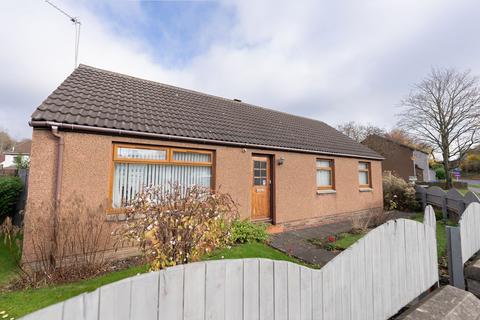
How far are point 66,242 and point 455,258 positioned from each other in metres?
7.11

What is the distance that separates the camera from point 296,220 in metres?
9.05

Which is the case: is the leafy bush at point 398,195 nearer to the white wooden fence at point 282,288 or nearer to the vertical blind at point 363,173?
the vertical blind at point 363,173

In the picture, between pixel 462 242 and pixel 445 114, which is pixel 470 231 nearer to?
pixel 462 242

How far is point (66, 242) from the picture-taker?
483 cm

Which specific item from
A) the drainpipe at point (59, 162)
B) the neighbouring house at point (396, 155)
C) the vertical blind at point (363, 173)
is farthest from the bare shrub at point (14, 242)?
the neighbouring house at point (396, 155)

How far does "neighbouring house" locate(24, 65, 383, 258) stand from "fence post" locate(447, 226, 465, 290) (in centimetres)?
478

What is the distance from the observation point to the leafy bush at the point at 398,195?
41.5 feet

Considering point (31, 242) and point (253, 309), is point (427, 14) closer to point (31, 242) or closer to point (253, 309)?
point (253, 309)

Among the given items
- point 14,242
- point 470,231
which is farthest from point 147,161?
point 470,231

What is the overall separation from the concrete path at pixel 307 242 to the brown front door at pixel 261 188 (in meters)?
0.98

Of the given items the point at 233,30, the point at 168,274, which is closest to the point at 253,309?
the point at 168,274

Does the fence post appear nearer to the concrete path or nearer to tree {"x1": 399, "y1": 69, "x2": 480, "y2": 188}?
the concrete path

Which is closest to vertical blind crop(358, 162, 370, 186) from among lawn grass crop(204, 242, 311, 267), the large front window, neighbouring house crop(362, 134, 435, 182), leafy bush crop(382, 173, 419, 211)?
leafy bush crop(382, 173, 419, 211)

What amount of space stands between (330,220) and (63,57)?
14.2 metres
